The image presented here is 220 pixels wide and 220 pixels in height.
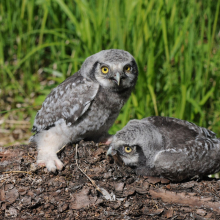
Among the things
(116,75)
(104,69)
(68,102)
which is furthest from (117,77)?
(68,102)

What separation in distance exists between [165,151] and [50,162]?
1097 millimetres

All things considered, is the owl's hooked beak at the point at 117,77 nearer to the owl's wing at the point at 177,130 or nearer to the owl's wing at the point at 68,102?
the owl's wing at the point at 68,102

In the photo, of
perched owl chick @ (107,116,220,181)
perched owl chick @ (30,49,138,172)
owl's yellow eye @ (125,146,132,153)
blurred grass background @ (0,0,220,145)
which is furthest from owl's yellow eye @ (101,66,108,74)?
blurred grass background @ (0,0,220,145)

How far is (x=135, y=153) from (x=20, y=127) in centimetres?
307

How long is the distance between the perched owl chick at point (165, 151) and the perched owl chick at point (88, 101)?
1.24ft

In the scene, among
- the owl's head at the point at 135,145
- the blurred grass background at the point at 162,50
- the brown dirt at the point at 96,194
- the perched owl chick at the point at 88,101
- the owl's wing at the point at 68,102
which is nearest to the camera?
the brown dirt at the point at 96,194

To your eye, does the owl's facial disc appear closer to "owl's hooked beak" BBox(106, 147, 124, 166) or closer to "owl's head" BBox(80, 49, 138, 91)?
"owl's head" BBox(80, 49, 138, 91)

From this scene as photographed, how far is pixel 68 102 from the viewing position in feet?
11.1

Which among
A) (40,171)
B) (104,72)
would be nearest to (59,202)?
(40,171)

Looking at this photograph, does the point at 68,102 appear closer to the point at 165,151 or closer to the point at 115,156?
the point at 115,156

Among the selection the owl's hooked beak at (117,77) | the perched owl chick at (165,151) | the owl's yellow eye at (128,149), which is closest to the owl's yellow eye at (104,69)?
the owl's hooked beak at (117,77)

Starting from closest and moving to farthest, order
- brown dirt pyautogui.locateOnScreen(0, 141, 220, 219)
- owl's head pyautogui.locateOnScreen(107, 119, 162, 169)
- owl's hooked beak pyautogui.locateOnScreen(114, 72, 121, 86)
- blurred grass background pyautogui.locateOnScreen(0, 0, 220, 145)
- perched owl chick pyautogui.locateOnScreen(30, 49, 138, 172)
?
brown dirt pyautogui.locateOnScreen(0, 141, 220, 219)
owl's head pyautogui.locateOnScreen(107, 119, 162, 169)
owl's hooked beak pyautogui.locateOnScreen(114, 72, 121, 86)
perched owl chick pyautogui.locateOnScreen(30, 49, 138, 172)
blurred grass background pyautogui.locateOnScreen(0, 0, 220, 145)

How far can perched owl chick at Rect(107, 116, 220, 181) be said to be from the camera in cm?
291

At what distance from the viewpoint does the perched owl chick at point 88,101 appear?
3.15 m
